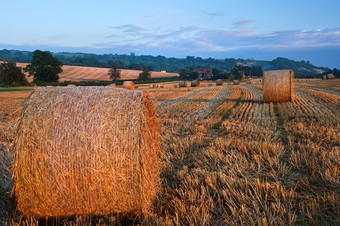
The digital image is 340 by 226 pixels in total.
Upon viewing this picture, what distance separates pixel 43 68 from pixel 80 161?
216ft

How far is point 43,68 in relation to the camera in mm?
62375

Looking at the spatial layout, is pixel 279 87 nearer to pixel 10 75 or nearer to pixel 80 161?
pixel 80 161

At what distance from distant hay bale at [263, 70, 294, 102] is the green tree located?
5615 centimetres

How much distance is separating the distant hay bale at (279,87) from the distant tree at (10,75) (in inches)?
2158

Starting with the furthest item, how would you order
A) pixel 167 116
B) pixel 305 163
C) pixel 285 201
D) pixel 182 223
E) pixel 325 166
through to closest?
1. pixel 167 116
2. pixel 305 163
3. pixel 325 166
4. pixel 285 201
5. pixel 182 223

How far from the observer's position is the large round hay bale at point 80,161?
358cm

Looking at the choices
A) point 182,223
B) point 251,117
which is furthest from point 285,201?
point 251,117

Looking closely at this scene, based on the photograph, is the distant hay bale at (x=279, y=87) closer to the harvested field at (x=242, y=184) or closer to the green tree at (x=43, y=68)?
the harvested field at (x=242, y=184)

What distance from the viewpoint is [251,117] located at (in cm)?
1148

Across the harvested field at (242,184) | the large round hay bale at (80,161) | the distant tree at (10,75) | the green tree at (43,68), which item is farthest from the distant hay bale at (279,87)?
the green tree at (43,68)

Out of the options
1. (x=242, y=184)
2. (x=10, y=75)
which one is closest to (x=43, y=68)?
(x=10, y=75)

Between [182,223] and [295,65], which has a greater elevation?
[295,65]

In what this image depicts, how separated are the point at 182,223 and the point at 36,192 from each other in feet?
6.51

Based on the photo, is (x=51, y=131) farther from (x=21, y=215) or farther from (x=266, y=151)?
(x=266, y=151)
